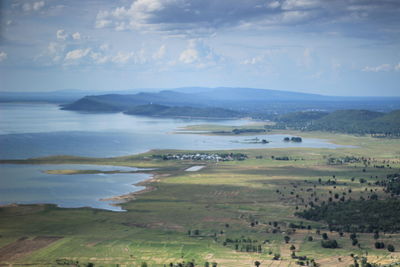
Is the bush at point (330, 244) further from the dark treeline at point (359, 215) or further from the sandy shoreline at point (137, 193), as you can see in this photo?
the sandy shoreline at point (137, 193)

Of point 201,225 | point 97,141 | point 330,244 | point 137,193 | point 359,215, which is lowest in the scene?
point 330,244

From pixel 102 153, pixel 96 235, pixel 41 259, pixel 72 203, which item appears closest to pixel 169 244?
pixel 96 235

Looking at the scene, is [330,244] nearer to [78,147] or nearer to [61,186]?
[61,186]

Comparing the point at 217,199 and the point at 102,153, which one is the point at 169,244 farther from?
the point at 102,153

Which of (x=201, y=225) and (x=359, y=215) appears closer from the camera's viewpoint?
(x=201, y=225)

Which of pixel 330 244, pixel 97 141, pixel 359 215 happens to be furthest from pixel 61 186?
pixel 97 141

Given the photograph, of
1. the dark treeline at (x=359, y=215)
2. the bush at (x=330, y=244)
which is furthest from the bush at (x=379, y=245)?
the dark treeline at (x=359, y=215)

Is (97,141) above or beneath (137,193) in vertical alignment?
above
